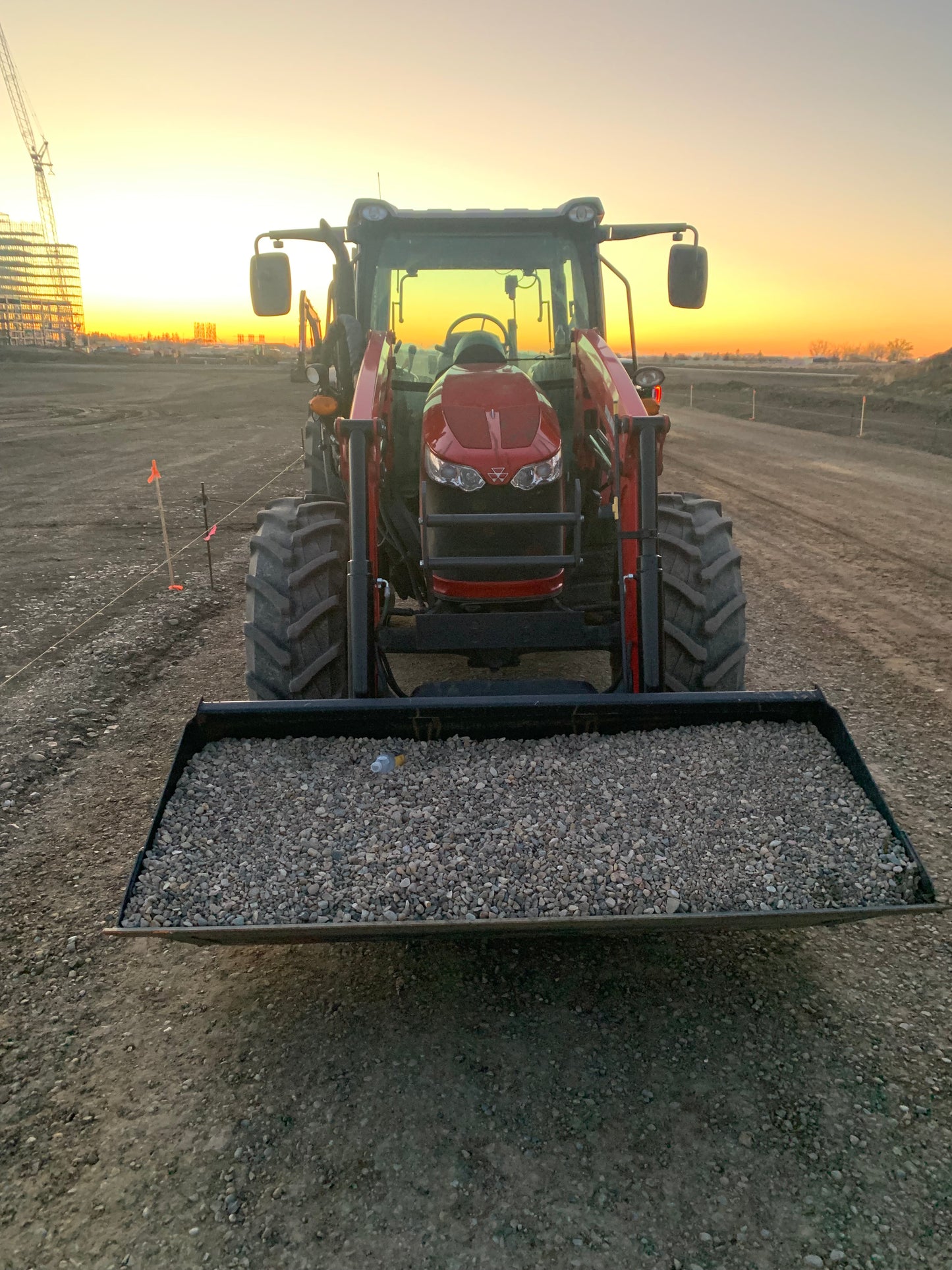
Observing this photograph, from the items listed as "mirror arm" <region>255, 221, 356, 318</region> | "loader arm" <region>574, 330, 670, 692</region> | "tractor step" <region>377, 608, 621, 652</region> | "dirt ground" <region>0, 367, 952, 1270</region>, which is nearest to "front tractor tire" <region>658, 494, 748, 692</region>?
"loader arm" <region>574, 330, 670, 692</region>

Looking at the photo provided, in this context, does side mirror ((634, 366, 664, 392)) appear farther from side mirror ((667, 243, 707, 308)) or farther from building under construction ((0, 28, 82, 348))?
building under construction ((0, 28, 82, 348))

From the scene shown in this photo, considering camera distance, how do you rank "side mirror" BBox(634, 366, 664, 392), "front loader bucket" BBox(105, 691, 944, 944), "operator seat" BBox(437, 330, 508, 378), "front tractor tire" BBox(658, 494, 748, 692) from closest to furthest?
1. "front loader bucket" BBox(105, 691, 944, 944)
2. "front tractor tire" BBox(658, 494, 748, 692)
3. "operator seat" BBox(437, 330, 508, 378)
4. "side mirror" BBox(634, 366, 664, 392)

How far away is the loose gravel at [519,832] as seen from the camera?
111 inches

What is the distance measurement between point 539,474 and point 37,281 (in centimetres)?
22635

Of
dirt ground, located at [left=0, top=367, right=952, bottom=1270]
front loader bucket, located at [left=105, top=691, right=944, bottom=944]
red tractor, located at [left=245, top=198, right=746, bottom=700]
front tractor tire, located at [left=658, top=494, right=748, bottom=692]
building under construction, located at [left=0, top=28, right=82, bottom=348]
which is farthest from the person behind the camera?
building under construction, located at [left=0, top=28, right=82, bottom=348]

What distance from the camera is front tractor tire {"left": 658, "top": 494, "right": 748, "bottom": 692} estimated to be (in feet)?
13.5

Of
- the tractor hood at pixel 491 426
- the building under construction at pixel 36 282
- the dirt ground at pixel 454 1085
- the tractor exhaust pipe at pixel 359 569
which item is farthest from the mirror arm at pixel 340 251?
A: the building under construction at pixel 36 282

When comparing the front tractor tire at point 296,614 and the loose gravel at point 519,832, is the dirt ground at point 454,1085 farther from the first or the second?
the front tractor tire at point 296,614

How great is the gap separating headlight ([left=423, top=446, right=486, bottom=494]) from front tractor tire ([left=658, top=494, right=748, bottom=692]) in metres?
0.91

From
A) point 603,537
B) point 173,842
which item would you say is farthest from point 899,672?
point 173,842

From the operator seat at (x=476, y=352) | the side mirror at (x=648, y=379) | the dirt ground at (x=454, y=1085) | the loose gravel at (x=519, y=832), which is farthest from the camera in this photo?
the side mirror at (x=648, y=379)

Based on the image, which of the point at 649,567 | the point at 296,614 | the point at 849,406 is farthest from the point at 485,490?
the point at 849,406

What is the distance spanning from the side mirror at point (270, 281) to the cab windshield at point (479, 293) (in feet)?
1.66

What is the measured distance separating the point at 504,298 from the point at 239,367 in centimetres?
6980
